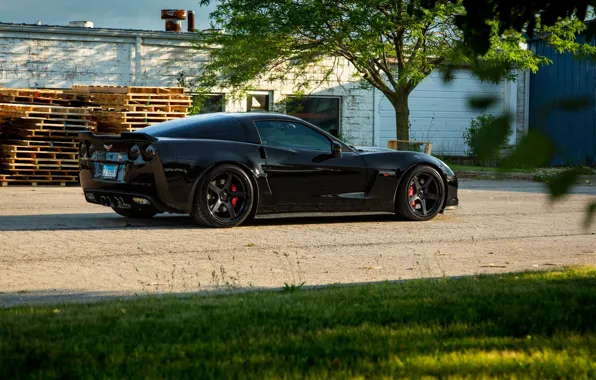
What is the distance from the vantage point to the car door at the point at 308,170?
36.8 feet

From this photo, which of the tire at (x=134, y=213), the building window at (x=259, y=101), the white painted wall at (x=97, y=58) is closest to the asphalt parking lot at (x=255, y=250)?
the tire at (x=134, y=213)

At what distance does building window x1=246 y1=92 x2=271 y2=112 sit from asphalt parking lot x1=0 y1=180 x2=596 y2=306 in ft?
52.0

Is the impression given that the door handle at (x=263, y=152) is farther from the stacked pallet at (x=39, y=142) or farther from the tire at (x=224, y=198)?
the stacked pallet at (x=39, y=142)

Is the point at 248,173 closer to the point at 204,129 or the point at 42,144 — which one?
the point at 204,129

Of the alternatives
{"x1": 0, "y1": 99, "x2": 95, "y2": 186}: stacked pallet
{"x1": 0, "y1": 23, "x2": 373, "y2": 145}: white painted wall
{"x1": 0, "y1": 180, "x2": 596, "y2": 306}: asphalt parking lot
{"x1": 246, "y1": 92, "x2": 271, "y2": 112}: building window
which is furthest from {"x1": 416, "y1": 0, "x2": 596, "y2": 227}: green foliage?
{"x1": 246, "y1": 92, "x2": 271, "y2": 112}: building window

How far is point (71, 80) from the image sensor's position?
86.5 ft

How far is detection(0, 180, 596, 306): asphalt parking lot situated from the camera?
24.5ft

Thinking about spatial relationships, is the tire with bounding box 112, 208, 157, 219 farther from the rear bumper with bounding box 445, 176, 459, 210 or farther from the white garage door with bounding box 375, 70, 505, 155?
the white garage door with bounding box 375, 70, 505, 155

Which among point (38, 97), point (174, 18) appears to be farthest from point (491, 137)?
point (174, 18)

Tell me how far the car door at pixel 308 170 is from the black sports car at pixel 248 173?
0.04 feet

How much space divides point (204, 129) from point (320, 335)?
664 cm

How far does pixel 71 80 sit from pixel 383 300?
71.7 ft

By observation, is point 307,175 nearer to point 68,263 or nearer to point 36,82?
point 68,263

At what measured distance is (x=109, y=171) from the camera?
11008 mm
